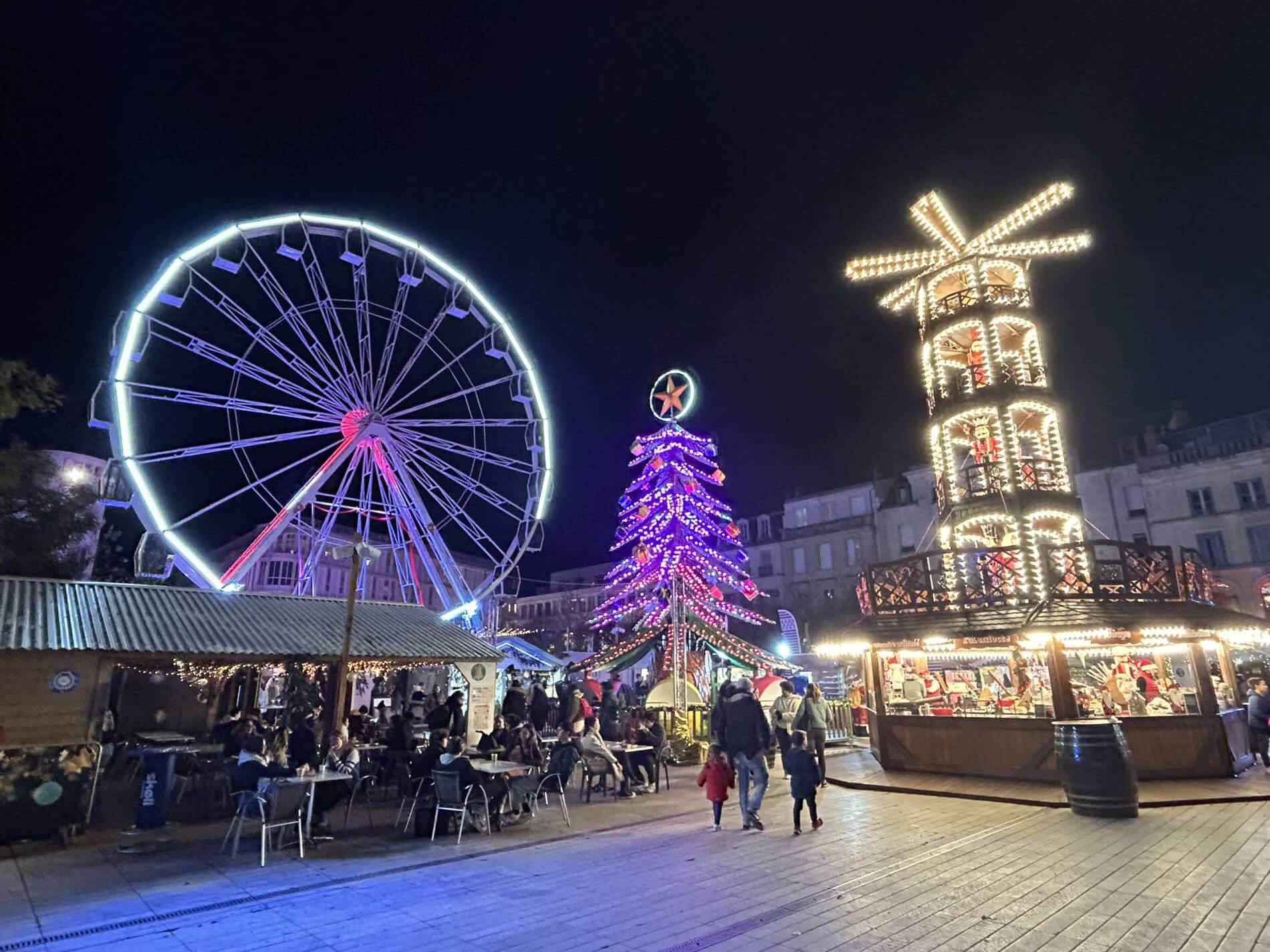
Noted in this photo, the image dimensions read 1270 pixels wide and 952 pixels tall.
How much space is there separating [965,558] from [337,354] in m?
16.1

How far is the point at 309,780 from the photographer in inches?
305

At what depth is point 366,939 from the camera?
196 inches

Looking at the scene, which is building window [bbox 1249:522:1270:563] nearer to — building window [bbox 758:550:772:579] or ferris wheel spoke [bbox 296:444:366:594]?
building window [bbox 758:550:772:579]

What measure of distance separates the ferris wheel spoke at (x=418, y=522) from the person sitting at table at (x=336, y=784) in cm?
791

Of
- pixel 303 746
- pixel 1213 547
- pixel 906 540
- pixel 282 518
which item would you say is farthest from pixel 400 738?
pixel 1213 547

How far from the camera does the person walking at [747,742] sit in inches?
336

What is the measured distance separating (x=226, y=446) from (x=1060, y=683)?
705 inches

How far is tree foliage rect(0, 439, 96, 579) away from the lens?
19.8 m

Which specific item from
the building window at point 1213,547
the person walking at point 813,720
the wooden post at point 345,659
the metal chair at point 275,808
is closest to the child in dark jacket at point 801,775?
the person walking at point 813,720

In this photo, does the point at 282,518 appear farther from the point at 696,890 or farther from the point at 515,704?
the point at 696,890

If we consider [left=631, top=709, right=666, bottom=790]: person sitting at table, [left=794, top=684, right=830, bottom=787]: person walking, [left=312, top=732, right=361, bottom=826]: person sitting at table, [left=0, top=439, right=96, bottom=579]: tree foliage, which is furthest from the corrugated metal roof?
[left=0, top=439, right=96, bottom=579]: tree foliage

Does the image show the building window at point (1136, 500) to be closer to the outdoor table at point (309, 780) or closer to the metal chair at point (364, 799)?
the metal chair at point (364, 799)

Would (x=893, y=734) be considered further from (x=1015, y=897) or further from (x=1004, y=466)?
(x=1015, y=897)

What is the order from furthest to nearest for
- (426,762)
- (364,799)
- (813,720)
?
(364,799) < (813,720) < (426,762)
